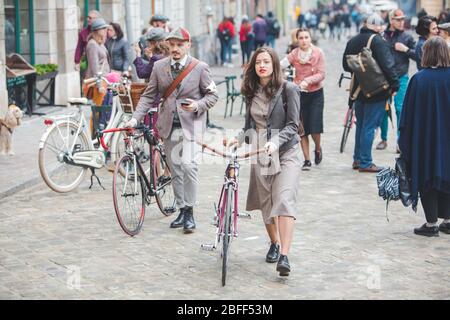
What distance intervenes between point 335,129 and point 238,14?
2925cm

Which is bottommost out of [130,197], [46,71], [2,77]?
[130,197]

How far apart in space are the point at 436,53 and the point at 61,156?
4130mm

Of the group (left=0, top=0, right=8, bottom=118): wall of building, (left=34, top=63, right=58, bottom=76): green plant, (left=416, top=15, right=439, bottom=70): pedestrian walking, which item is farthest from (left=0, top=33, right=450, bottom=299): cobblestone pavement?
(left=34, top=63, right=58, bottom=76): green plant

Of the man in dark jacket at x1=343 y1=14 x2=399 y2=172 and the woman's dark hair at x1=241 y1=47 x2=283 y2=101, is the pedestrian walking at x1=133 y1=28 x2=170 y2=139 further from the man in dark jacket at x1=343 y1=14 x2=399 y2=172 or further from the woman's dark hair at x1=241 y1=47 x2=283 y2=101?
the woman's dark hair at x1=241 y1=47 x2=283 y2=101

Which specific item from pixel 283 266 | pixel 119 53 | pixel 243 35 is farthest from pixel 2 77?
pixel 243 35

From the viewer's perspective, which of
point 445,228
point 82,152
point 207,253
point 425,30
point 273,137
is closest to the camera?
point 273,137

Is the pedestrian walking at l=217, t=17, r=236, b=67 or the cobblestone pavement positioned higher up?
the pedestrian walking at l=217, t=17, r=236, b=67

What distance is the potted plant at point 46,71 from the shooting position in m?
17.9

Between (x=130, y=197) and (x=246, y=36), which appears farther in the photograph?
(x=246, y=36)

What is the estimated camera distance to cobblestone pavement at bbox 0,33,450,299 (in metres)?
7.38

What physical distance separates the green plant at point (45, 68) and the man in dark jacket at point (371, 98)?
23.5 feet

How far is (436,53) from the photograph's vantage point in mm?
8992

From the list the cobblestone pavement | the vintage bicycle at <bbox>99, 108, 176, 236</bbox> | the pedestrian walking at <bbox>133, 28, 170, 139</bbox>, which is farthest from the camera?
the pedestrian walking at <bbox>133, 28, 170, 139</bbox>

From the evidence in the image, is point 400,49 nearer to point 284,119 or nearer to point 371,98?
point 371,98
